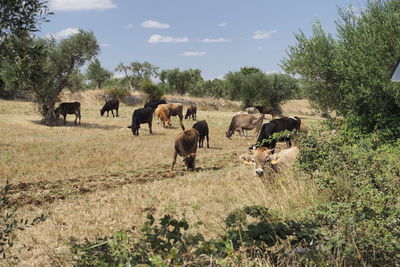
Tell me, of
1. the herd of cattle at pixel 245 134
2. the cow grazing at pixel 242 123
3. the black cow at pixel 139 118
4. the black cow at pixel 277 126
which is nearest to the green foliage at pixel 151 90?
the herd of cattle at pixel 245 134

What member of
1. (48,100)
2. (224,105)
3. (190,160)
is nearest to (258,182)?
(190,160)

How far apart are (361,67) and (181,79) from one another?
8050 cm

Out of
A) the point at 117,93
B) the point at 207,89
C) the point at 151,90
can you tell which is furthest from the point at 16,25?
the point at 207,89

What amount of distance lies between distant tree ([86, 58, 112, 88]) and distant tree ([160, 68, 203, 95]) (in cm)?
1406

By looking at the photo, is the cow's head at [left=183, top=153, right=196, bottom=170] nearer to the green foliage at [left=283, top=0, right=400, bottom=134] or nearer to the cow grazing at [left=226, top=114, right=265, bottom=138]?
the green foliage at [left=283, top=0, right=400, bottom=134]

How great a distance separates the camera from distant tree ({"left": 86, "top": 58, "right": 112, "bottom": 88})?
81.6 m

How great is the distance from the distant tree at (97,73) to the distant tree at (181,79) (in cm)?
1406

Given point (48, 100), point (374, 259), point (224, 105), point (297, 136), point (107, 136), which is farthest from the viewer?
point (224, 105)

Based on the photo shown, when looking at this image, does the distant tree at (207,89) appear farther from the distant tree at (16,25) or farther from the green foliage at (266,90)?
the distant tree at (16,25)

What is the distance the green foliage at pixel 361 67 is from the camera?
1141 cm

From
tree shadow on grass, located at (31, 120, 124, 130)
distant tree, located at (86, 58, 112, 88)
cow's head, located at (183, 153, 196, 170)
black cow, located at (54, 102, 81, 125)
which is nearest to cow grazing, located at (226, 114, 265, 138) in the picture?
tree shadow on grass, located at (31, 120, 124, 130)

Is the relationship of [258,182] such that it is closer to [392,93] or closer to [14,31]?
[392,93]

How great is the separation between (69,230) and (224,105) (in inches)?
2170

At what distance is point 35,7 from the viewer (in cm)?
461
